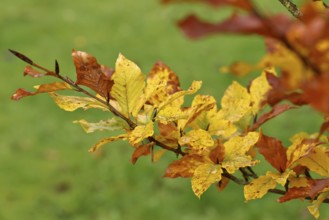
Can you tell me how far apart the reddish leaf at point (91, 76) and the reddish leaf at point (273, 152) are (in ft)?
1.00

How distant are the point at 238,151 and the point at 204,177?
3.6 inches

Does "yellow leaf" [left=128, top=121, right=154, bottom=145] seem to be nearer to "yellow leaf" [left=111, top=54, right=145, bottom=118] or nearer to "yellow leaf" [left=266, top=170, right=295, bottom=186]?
"yellow leaf" [left=111, top=54, right=145, bottom=118]

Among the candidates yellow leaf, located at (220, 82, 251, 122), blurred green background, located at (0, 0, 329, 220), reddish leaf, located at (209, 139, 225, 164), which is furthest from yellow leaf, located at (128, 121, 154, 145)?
blurred green background, located at (0, 0, 329, 220)

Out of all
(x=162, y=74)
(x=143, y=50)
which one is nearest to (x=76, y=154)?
(x=143, y=50)

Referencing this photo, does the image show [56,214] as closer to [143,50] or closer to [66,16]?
[143,50]

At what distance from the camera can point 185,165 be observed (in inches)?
39.5

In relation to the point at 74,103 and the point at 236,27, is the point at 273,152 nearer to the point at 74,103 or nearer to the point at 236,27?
the point at 74,103

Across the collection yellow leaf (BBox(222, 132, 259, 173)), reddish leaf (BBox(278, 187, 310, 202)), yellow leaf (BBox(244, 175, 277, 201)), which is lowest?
yellow leaf (BBox(244, 175, 277, 201))

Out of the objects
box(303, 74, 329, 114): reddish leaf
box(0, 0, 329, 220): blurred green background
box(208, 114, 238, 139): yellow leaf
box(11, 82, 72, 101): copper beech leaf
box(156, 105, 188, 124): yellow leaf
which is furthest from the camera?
box(0, 0, 329, 220): blurred green background

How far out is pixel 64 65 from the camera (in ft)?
19.4

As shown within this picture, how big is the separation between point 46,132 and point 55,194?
0.93 meters

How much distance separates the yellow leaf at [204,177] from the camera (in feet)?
3.16

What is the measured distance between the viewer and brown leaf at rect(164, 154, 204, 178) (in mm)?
1003

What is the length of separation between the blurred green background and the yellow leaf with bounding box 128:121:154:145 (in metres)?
2.09
